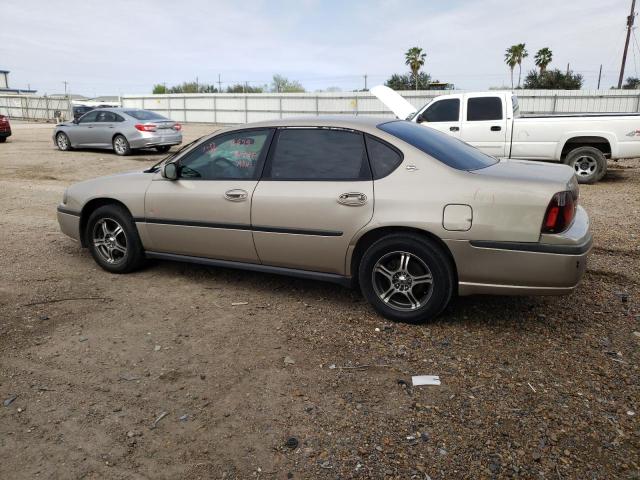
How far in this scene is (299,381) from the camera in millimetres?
3195

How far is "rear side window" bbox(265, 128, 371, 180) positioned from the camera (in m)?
4.04

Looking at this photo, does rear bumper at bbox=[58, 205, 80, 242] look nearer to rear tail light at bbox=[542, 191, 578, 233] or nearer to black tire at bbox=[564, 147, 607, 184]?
rear tail light at bbox=[542, 191, 578, 233]

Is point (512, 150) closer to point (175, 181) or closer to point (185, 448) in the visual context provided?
point (175, 181)

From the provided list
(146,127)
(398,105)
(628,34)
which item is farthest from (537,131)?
(628,34)

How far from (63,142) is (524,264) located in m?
17.2

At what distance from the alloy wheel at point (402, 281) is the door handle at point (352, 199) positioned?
45cm

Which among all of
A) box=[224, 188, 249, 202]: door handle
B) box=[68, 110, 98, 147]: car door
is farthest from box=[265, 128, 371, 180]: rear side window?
box=[68, 110, 98, 147]: car door

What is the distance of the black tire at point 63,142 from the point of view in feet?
55.8

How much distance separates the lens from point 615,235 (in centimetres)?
645

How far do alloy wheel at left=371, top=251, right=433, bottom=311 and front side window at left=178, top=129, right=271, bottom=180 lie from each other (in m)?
1.37

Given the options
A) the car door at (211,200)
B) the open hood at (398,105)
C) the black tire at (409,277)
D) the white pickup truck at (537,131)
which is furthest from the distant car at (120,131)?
the black tire at (409,277)

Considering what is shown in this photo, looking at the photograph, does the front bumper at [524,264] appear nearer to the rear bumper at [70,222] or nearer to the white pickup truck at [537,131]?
the rear bumper at [70,222]

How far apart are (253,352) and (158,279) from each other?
74.4 inches

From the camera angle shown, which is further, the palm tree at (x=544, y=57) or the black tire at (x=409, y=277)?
the palm tree at (x=544, y=57)
